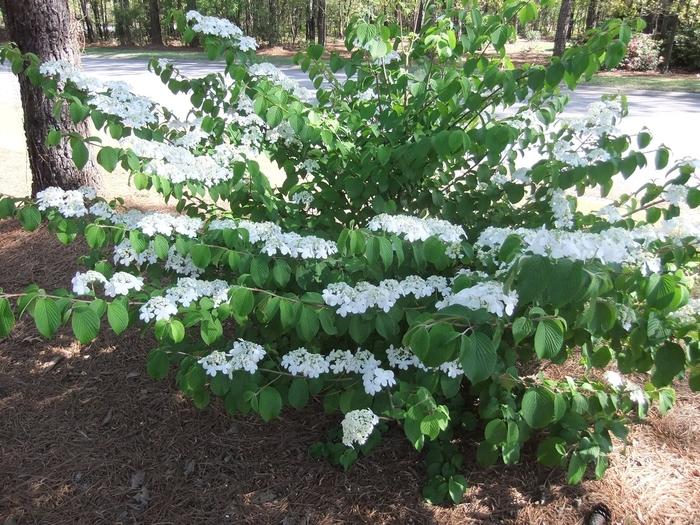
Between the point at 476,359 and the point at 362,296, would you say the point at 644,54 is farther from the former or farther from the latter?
the point at 476,359

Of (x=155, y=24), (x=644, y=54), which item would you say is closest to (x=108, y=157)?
(x=644, y=54)

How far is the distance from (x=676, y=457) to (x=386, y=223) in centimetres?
180

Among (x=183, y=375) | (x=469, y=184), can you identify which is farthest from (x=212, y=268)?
(x=469, y=184)

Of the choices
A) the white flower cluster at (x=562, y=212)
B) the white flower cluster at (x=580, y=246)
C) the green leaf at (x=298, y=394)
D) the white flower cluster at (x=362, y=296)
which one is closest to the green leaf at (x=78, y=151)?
the white flower cluster at (x=362, y=296)

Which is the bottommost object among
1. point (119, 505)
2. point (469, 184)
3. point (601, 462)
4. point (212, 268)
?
point (119, 505)

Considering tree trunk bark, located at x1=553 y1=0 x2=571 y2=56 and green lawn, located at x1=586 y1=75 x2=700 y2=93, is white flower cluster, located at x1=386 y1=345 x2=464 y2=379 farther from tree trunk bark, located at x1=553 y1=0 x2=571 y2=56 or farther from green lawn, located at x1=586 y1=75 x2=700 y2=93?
tree trunk bark, located at x1=553 y1=0 x2=571 y2=56

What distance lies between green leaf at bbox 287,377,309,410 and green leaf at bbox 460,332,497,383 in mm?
834

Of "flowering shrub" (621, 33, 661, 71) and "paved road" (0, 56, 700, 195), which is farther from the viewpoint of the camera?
"flowering shrub" (621, 33, 661, 71)

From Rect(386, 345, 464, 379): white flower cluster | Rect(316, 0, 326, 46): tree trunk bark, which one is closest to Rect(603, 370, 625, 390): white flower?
Rect(386, 345, 464, 379): white flower cluster

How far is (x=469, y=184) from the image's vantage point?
251 centimetres

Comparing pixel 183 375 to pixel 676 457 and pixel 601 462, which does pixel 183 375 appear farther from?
pixel 676 457

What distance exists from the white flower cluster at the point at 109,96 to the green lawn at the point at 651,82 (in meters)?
13.7

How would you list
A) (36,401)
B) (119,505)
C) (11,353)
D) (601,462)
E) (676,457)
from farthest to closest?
(11,353) < (36,401) < (676,457) < (119,505) < (601,462)

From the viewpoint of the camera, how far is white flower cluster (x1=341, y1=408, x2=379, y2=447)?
175cm
